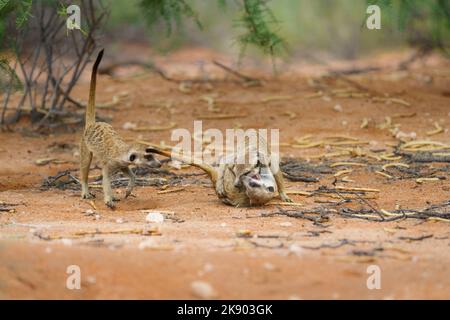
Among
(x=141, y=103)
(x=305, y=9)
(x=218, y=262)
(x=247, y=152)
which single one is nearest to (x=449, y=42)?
(x=305, y=9)

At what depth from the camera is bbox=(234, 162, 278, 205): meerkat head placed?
582 centimetres

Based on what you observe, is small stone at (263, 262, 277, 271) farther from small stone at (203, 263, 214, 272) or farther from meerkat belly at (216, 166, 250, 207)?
meerkat belly at (216, 166, 250, 207)

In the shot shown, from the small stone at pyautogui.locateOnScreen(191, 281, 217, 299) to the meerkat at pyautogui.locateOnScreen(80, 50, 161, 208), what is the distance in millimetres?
2188

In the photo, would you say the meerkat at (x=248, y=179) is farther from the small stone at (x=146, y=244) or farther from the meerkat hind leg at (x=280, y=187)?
the small stone at (x=146, y=244)

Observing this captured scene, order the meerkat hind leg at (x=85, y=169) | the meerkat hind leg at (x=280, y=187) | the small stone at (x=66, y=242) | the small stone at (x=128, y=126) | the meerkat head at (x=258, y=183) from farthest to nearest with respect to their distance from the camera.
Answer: the small stone at (x=128, y=126) < the meerkat hind leg at (x=85, y=169) < the meerkat hind leg at (x=280, y=187) < the meerkat head at (x=258, y=183) < the small stone at (x=66, y=242)

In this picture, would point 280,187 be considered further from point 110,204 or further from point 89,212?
point 89,212

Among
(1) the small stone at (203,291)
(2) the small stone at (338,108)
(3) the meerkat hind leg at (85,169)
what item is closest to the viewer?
(1) the small stone at (203,291)

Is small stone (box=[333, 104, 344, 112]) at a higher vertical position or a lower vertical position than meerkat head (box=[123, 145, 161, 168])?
higher

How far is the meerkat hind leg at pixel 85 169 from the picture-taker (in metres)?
6.37

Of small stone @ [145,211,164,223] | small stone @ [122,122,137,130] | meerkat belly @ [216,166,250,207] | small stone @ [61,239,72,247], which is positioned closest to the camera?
small stone @ [61,239,72,247]

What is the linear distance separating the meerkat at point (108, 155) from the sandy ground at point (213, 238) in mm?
174

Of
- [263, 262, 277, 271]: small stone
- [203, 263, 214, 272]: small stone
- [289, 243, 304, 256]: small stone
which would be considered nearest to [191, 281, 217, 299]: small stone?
[203, 263, 214, 272]: small stone

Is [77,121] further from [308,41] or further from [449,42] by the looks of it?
[308,41]

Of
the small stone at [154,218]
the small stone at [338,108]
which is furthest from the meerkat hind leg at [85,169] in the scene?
the small stone at [338,108]
